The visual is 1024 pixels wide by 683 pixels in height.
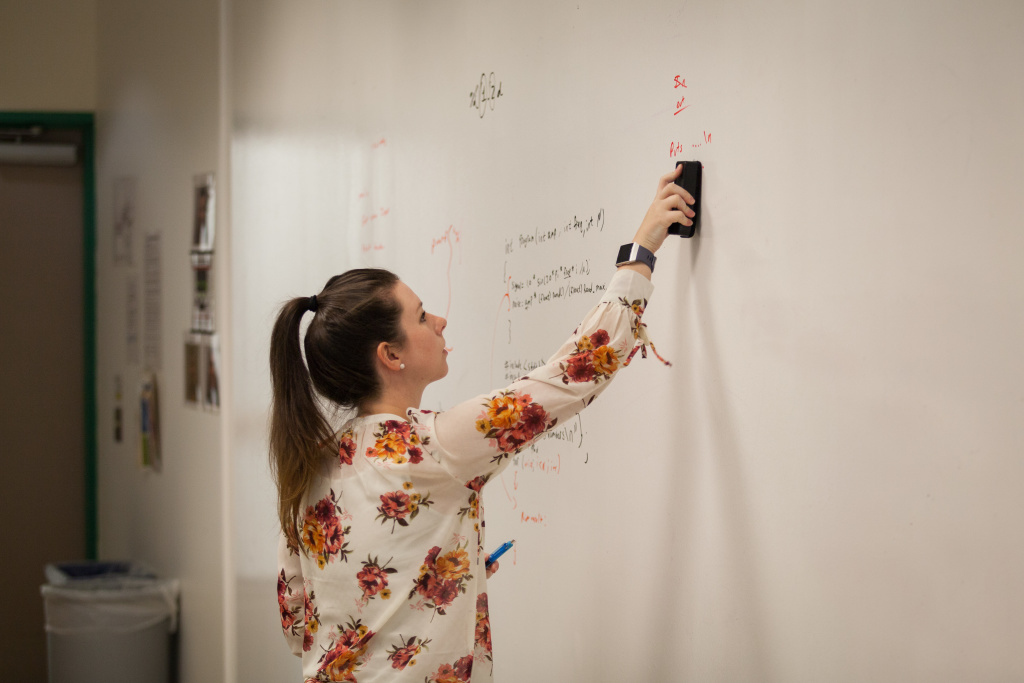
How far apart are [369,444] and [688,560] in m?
0.46

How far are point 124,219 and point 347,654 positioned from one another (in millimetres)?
3295

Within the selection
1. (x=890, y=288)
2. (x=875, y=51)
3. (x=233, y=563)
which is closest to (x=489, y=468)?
(x=890, y=288)

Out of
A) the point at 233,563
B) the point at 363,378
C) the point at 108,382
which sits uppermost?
the point at 363,378

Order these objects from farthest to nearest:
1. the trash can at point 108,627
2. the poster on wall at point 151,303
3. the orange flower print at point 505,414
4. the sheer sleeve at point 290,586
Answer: the poster on wall at point 151,303, the trash can at point 108,627, the sheer sleeve at point 290,586, the orange flower print at point 505,414

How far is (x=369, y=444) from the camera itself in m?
1.14

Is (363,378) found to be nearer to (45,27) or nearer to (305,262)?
(305,262)

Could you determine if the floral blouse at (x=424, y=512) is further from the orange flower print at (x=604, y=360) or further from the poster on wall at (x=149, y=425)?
the poster on wall at (x=149, y=425)

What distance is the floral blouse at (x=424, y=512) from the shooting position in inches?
42.2

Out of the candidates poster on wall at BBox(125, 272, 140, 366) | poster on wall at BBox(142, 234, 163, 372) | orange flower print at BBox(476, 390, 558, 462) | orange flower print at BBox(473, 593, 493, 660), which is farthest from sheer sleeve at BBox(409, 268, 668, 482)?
poster on wall at BBox(125, 272, 140, 366)

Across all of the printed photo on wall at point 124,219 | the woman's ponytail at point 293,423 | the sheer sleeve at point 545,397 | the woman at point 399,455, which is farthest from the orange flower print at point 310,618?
the printed photo on wall at point 124,219

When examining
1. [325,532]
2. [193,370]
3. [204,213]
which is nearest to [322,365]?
[325,532]

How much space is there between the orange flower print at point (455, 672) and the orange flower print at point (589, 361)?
16.2 inches

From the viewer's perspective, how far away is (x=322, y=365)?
1.19 m

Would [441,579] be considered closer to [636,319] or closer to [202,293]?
[636,319]
